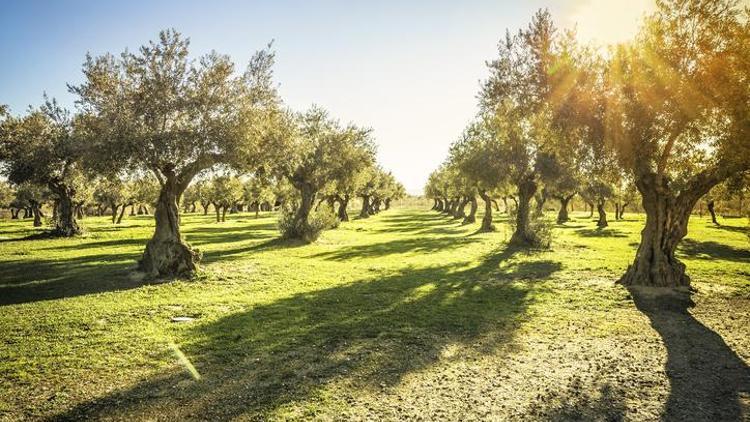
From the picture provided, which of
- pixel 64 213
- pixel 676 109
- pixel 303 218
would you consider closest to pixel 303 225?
pixel 303 218

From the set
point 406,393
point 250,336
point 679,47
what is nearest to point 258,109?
point 250,336

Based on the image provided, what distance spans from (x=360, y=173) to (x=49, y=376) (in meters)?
35.2

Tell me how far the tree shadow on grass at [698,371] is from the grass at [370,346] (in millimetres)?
49

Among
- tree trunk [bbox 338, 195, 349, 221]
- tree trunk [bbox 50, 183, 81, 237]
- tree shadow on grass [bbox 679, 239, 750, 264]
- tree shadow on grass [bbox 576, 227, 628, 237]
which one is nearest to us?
tree shadow on grass [bbox 679, 239, 750, 264]

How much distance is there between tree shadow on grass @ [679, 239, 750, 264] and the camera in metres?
28.7

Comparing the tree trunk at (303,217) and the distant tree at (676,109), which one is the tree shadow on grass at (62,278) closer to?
the tree trunk at (303,217)

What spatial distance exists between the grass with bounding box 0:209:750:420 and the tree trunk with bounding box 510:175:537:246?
11.6 metres

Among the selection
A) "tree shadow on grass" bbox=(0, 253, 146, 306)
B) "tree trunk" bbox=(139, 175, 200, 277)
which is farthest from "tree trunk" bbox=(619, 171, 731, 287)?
"tree shadow on grass" bbox=(0, 253, 146, 306)

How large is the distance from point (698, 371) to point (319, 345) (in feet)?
30.4

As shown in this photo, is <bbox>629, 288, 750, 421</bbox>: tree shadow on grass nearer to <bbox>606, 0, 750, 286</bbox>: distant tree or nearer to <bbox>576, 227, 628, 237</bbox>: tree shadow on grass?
<bbox>606, 0, 750, 286</bbox>: distant tree

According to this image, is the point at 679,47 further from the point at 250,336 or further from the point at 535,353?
the point at 250,336

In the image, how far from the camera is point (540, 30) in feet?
72.8

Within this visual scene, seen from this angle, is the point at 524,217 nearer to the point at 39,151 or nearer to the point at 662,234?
the point at 662,234

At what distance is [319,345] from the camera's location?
440 inches
